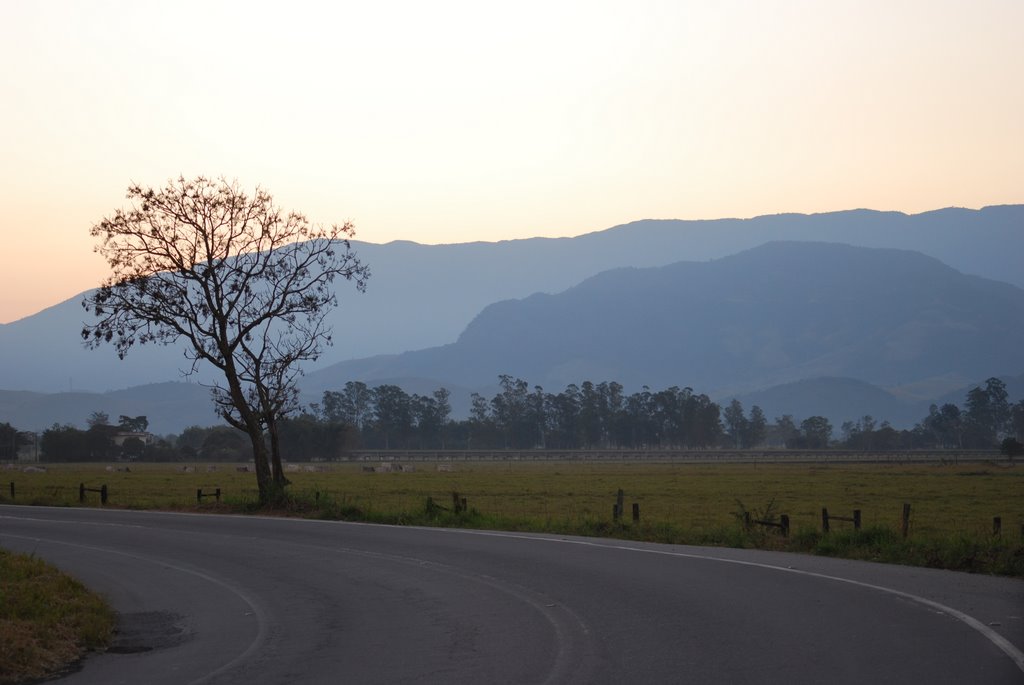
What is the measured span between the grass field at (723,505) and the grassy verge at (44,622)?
12.5 m

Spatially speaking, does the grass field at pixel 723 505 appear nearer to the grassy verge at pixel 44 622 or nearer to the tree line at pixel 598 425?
the grassy verge at pixel 44 622

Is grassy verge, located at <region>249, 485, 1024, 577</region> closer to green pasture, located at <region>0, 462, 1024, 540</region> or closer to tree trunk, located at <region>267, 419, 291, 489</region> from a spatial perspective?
green pasture, located at <region>0, 462, 1024, 540</region>

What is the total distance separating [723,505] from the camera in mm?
43781

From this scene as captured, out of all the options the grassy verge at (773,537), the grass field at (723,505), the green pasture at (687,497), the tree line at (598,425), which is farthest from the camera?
the tree line at (598,425)

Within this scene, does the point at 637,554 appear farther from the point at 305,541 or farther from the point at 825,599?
the point at 305,541

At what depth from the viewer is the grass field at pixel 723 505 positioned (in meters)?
20.5

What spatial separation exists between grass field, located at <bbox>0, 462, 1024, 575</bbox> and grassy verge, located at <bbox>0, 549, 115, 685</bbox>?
41.2 ft

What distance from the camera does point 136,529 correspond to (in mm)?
27906

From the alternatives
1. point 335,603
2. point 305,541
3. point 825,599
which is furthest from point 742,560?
point 305,541

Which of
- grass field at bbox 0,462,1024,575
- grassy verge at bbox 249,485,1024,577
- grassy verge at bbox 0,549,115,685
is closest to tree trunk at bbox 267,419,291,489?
grass field at bbox 0,462,1024,575

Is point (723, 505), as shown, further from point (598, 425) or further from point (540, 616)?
point (598, 425)

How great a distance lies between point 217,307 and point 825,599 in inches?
1023

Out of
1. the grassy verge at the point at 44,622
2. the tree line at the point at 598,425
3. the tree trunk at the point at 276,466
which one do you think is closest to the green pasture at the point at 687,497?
the tree trunk at the point at 276,466

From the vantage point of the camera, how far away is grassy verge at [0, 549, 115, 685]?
1084 centimetres
